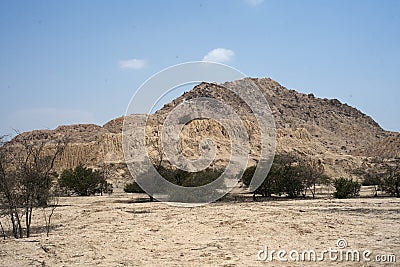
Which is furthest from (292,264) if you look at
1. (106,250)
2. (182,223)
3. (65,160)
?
(65,160)

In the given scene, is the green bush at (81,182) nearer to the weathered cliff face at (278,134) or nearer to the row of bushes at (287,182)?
the row of bushes at (287,182)

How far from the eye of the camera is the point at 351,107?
117312mm

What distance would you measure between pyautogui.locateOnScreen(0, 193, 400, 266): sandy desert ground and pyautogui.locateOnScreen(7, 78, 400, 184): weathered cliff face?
1987cm

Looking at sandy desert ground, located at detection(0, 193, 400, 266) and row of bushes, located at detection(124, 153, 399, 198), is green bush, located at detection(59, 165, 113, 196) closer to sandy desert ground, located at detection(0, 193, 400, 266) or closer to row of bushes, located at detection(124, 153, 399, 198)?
row of bushes, located at detection(124, 153, 399, 198)

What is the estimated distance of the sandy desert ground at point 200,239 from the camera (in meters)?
9.53

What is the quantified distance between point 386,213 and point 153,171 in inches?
600

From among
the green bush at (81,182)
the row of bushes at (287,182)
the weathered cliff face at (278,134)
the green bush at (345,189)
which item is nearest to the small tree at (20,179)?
the row of bushes at (287,182)

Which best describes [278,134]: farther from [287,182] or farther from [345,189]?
[345,189]

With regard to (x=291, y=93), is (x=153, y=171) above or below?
below

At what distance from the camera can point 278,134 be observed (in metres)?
74.5

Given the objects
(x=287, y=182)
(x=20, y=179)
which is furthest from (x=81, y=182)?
(x=20, y=179)

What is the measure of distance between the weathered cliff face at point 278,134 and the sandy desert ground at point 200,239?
1987cm

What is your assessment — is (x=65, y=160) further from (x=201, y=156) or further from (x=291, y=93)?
(x=291, y=93)

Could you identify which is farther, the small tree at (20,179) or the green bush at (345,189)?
the green bush at (345,189)
